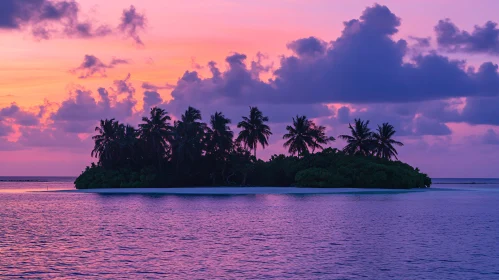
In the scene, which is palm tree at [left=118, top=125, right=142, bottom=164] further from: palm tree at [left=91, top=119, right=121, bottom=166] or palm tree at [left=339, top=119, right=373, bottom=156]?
palm tree at [left=339, top=119, right=373, bottom=156]

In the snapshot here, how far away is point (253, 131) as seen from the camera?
109 m

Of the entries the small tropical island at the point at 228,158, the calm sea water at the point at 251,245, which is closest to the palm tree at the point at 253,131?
the small tropical island at the point at 228,158

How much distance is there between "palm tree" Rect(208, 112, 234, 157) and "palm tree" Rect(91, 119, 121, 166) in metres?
16.6

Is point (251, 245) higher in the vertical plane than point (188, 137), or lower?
lower

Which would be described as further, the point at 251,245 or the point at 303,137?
the point at 303,137

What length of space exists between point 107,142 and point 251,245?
76975 millimetres

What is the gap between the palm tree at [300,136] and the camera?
358 ft

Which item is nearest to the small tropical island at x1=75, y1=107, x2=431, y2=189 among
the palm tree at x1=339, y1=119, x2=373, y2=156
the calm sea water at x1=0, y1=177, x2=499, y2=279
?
the palm tree at x1=339, y1=119, x2=373, y2=156

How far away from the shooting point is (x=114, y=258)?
26.9 metres

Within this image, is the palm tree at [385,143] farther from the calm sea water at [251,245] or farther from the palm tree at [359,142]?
the calm sea water at [251,245]

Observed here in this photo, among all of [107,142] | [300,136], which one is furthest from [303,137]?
[107,142]

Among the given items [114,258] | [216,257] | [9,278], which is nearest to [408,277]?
[216,257]

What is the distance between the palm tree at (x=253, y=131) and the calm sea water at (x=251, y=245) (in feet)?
188

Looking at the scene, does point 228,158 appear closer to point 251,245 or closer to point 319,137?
point 319,137
